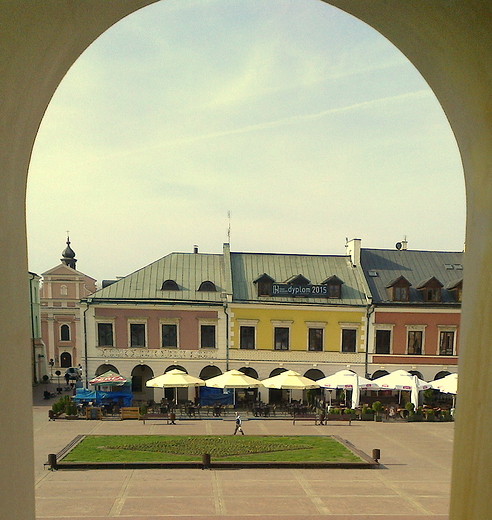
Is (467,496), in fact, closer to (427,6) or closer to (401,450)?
(427,6)

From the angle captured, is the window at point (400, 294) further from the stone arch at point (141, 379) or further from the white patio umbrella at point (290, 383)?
the stone arch at point (141, 379)

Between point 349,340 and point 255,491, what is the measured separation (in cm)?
1617

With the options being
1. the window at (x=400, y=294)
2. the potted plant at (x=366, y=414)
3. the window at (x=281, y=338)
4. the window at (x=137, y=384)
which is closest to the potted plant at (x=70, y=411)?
the window at (x=137, y=384)

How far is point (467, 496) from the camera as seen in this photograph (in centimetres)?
253

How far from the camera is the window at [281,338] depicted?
26562 mm

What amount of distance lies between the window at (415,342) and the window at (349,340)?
345 cm

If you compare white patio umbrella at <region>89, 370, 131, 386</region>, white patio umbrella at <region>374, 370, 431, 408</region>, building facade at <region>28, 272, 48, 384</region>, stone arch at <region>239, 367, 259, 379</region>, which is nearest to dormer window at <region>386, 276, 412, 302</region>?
white patio umbrella at <region>374, 370, 431, 408</region>

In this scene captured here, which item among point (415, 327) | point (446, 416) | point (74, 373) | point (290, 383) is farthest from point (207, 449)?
point (74, 373)

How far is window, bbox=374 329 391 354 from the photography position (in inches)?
1042

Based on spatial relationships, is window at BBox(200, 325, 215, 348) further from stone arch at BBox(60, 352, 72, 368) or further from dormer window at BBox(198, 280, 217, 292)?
stone arch at BBox(60, 352, 72, 368)

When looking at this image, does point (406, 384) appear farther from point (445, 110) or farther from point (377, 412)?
point (445, 110)

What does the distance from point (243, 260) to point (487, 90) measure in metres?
27.5

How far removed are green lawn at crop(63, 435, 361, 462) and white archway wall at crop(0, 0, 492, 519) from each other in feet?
43.4

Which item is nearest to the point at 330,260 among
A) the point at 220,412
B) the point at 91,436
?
the point at 220,412
